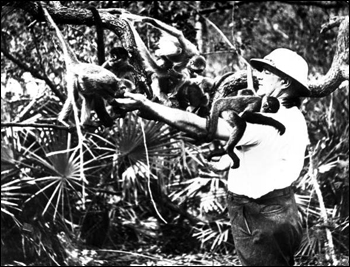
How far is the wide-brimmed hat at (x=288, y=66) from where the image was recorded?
3.58 m

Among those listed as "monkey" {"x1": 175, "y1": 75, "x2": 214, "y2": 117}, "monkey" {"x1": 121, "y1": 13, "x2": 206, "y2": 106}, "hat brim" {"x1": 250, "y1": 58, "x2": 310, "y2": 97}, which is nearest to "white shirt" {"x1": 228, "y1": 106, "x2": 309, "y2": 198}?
"hat brim" {"x1": 250, "y1": 58, "x2": 310, "y2": 97}

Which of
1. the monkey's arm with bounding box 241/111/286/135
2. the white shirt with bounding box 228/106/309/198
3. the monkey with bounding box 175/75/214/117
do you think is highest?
the monkey with bounding box 175/75/214/117

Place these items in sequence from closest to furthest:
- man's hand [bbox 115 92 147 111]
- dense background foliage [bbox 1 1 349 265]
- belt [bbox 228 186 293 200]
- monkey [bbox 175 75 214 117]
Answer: man's hand [bbox 115 92 147 111] → monkey [bbox 175 75 214 117] → belt [bbox 228 186 293 200] → dense background foliage [bbox 1 1 349 265]

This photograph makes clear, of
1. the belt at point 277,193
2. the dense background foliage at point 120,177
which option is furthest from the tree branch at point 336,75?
the dense background foliage at point 120,177

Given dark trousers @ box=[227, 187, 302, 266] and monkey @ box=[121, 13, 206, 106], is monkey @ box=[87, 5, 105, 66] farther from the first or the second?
dark trousers @ box=[227, 187, 302, 266]

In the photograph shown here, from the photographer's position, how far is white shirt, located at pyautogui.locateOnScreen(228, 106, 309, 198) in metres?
3.61

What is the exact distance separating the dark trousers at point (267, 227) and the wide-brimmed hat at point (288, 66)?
1.59 feet

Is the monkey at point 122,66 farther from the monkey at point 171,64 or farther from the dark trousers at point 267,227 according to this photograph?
the dark trousers at point 267,227

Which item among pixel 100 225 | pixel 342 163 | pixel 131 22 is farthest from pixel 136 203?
pixel 131 22

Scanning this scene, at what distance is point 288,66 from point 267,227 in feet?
2.35

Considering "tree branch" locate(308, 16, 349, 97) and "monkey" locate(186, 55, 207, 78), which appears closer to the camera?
"monkey" locate(186, 55, 207, 78)

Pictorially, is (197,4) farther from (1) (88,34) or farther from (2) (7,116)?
(2) (7,116)

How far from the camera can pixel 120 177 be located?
7.72m

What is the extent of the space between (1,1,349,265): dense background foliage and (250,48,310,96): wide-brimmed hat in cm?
293
